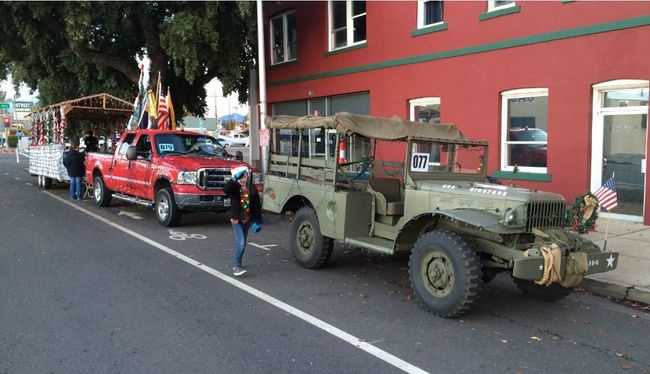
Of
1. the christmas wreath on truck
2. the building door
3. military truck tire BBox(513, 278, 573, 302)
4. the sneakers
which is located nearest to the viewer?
the christmas wreath on truck

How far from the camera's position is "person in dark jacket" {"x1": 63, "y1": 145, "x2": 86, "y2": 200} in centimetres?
1520

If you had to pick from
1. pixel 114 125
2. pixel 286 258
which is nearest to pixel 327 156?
pixel 286 258

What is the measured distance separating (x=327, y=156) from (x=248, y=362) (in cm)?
366

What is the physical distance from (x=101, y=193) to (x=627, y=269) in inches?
464

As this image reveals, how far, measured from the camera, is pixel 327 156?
7.45 metres

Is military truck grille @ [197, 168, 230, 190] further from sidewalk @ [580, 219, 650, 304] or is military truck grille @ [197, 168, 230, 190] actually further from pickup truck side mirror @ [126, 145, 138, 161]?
sidewalk @ [580, 219, 650, 304]

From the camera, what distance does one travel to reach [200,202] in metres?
10.5

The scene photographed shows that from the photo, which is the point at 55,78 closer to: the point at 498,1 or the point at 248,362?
the point at 498,1

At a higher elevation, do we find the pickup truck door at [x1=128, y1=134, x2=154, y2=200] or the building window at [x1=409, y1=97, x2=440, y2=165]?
the building window at [x1=409, y1=97, x2=440, y2=165]

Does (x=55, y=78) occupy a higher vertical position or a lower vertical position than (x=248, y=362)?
higher

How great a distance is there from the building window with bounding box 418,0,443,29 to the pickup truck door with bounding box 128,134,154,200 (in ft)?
24.0

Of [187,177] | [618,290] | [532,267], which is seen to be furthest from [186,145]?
[618,290]

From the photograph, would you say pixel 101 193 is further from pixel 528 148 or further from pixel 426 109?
pixel 528 148

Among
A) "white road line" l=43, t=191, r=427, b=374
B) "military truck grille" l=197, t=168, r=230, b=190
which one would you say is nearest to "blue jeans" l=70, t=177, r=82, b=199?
"military truck grille" l=197, t=168, r=230, b=190
